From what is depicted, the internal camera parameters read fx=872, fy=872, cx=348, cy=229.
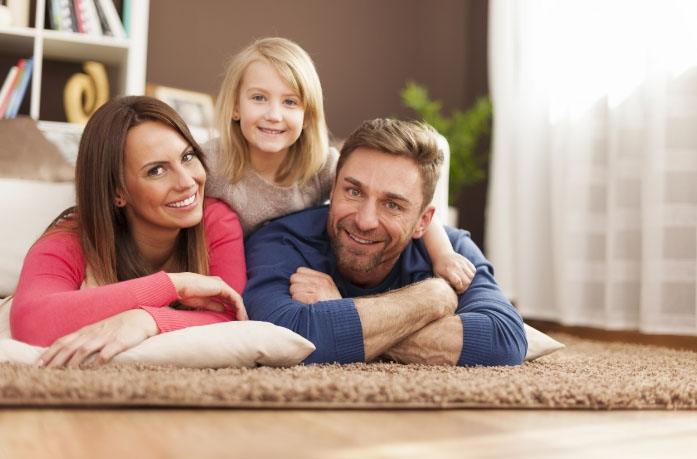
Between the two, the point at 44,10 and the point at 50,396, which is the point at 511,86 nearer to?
the point at 44,10

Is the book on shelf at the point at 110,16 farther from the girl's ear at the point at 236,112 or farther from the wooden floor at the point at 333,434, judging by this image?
the wooden floor at the point at 333,434

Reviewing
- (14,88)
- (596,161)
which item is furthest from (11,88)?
(596,161)

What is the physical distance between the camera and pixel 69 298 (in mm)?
1730

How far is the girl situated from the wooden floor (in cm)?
84

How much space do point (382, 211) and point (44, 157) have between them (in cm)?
104

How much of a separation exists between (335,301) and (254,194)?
0.51m

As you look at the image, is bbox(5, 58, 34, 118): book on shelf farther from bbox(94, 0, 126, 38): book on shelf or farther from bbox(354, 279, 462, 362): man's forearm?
bbox(354, 279, 462, 362): man's forearm

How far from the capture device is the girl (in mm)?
2238

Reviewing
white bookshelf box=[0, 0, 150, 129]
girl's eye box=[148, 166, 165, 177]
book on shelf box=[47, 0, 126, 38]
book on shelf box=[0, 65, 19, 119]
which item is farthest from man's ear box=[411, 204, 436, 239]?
book on shelf box=[0, 65, 19, 119]

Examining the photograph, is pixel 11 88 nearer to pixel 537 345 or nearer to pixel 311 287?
pixel 311 287

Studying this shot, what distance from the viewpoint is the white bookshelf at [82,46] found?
355cm

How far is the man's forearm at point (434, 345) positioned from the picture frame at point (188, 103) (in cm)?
218

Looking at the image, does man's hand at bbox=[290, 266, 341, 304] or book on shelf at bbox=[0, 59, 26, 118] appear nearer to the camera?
man's hand at bbox=[290, 266, 341, 304]

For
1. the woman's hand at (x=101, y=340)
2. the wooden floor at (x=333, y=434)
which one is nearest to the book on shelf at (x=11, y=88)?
the woman's hand at (x=101, y=340)
